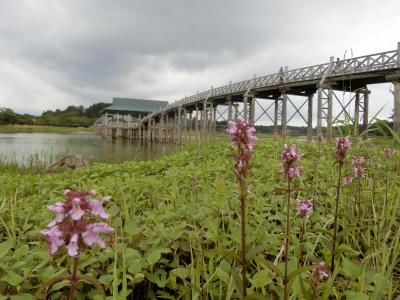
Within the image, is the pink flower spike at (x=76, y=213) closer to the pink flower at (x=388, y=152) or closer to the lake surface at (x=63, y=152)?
the pink flower at (x=388, y=152)

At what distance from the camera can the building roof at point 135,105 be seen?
203 ft

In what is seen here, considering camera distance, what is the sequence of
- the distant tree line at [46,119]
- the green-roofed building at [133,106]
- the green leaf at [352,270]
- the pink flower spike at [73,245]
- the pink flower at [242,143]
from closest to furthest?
the pink flower spike at [73,245] → the pink flower at [242,143] → the green leaf at [352,270] → the green-roofed building at [133,106] → the distant tree line at [46,119]

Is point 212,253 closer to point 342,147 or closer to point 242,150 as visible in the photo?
point 242,150

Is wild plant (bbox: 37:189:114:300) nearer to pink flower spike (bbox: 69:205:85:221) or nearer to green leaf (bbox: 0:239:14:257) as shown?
pink flower spike (bbox: 69:205:85:221)

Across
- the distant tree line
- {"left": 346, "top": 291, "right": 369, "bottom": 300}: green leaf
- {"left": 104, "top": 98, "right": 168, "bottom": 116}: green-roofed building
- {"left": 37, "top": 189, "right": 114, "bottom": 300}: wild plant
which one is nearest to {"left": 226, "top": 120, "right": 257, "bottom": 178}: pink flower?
{"left": 37, "top": 189, "right": 114, "bottom": 300}: wild plant

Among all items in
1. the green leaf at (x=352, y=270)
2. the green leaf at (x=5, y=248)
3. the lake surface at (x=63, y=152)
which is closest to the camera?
the green leaf at (x=352, y=270)

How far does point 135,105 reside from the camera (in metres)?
66.4

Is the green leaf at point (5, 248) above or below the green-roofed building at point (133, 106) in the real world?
below

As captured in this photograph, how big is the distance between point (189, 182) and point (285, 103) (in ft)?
54.0

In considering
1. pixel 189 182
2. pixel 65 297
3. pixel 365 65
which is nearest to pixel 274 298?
pixel 65 297

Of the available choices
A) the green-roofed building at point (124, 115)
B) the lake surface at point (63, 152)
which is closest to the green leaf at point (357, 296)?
the lake surface at point (63, 152)

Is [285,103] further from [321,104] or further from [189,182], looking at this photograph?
[189,182]

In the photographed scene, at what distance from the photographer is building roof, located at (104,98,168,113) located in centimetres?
6192

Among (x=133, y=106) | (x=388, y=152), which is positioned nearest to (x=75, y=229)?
(x=388, y=152)
